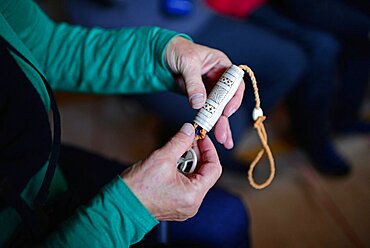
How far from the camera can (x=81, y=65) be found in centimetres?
83

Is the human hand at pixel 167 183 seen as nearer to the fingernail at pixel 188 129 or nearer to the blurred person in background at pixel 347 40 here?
the fingernail at pixel 188 129

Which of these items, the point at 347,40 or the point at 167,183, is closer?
the point at 167,183

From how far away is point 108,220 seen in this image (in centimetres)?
57

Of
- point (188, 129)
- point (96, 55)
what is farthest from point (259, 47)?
point (188, 129)

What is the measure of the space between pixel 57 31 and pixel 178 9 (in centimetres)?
50

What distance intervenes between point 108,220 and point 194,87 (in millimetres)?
254

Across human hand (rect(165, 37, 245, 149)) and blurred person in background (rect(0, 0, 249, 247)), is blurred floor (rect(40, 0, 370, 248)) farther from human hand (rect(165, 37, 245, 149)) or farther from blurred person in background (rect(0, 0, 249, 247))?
human hand (rect(165, 37, 245, 149))

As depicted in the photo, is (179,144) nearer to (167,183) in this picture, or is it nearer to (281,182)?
(167,183)

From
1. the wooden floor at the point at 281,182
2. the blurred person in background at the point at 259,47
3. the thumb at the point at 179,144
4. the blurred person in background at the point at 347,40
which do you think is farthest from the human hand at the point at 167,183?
the blurred person in background at the point at 347,40

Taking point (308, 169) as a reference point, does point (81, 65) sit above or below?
above

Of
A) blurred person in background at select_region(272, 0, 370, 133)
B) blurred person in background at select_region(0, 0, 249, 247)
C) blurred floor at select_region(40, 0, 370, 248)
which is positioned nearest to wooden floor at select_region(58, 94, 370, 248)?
blurred floor at select_region(40, 0, 370, 248)

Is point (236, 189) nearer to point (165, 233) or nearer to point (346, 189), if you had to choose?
point (346, 189)

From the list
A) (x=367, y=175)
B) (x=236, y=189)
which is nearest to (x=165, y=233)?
(x=236, y=189)

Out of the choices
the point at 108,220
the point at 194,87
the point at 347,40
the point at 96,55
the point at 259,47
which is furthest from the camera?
the point at 347,40
